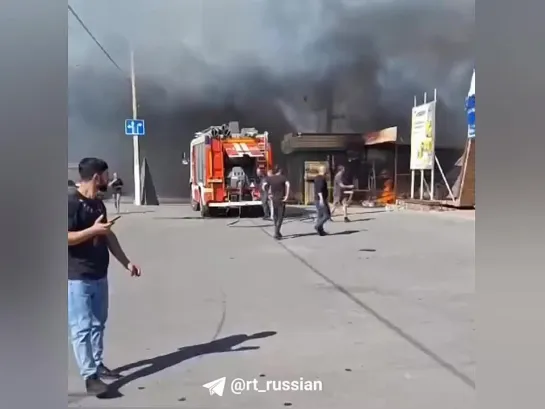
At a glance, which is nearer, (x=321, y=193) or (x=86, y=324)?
(x=86, y=324)

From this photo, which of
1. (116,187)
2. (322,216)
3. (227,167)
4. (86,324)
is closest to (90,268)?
(86,324)

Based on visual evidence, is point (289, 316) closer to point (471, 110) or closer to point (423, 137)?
point (423, 137)

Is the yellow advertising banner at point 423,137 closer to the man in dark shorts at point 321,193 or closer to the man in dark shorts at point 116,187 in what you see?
the man in dark shorts at point 321,193

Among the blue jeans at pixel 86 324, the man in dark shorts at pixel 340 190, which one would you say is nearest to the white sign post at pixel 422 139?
the man in dark shorts at pixel 340 190

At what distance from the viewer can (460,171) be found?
9.23 feet

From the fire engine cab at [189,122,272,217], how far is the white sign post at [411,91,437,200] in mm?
572

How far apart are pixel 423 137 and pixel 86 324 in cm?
148

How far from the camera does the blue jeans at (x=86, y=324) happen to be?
270cm

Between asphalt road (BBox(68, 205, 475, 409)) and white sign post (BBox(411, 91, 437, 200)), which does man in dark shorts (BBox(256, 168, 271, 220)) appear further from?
white sign post (BBox(411, 91, 437, 200))

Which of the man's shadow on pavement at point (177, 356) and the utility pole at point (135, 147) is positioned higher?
the utility pole at point (135, 147)

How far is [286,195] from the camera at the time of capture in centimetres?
288

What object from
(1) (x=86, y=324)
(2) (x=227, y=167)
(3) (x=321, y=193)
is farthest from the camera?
(2) (x=227, y=167)

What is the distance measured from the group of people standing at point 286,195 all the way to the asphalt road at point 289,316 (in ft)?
0.19
